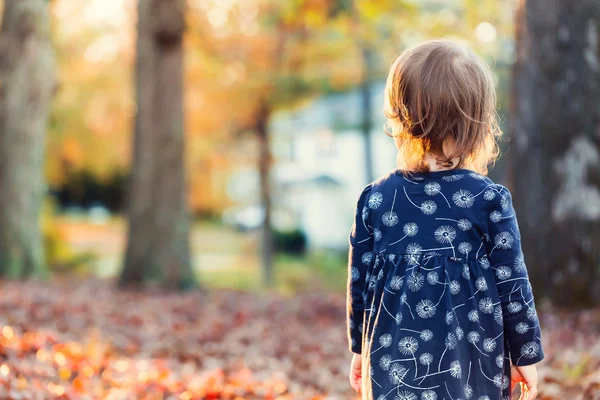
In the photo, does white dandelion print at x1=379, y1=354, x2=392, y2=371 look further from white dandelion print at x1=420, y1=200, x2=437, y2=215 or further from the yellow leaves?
the yellow leaves

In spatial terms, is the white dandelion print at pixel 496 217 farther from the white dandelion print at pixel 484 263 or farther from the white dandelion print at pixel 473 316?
the white dandelion print at pixel 473 316

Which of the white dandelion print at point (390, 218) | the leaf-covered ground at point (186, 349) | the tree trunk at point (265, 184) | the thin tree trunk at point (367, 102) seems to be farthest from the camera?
the tree trunk at point (265, 184)

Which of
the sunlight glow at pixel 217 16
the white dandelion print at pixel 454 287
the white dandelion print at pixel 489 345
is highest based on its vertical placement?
the sunlight glow at pixel 217 16

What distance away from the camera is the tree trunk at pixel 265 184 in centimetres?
1727

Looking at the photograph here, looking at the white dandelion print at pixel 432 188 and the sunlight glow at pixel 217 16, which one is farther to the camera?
the sunlight glow at pixel 217 16

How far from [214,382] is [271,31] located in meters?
12.8

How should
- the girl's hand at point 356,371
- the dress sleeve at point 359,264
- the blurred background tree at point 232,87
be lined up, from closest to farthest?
the dress sleeve at point 359,264 < the girl's hand at point 356,371 < the blurred background tree at point 232,87

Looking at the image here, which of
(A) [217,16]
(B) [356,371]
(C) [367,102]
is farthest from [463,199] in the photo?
(C) [367,102]

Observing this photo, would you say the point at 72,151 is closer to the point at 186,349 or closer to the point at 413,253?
the point at 186,349

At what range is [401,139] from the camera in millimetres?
2484

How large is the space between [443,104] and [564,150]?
170 inches

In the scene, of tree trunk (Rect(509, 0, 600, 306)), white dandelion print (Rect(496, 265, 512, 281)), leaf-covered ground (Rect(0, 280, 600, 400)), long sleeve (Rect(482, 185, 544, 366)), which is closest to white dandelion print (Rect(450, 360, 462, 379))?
long sleeve (Rect(482, 185, 544, 366))

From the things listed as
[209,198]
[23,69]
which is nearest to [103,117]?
[209,198]

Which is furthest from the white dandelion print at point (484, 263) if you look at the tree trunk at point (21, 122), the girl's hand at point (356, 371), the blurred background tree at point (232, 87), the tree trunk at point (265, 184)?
the tree trunk at point (265, 184)
